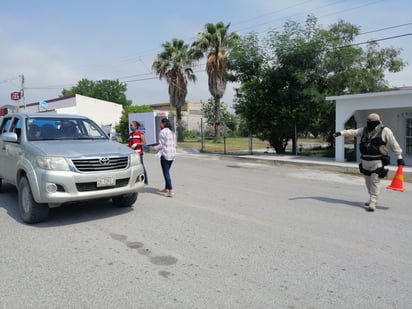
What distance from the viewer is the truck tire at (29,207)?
5.77 meters

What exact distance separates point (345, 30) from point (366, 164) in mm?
19898

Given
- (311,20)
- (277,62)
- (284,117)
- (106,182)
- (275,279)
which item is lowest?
(275,279)

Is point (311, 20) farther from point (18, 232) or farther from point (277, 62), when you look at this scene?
point (18, 232)

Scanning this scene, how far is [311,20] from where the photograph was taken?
18078 mm

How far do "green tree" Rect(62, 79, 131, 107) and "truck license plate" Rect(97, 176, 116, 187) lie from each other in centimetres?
7475

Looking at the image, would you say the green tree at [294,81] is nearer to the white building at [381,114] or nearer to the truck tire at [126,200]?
the white building at [381,114]

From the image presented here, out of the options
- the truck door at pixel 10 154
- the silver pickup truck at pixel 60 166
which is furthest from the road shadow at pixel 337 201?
the truck door at pixel 10 154

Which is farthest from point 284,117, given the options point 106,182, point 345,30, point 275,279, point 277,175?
point 275,279

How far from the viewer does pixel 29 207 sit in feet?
19.1

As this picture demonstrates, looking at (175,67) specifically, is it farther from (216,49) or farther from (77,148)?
(77,148)

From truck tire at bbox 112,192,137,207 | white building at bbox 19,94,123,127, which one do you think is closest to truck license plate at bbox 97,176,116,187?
truck tire at bbox 112,192,137,207

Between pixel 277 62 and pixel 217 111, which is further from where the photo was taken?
pixel 217 111

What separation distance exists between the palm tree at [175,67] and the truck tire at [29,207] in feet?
83.0

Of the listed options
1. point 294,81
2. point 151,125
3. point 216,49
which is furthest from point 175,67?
point 294,81
